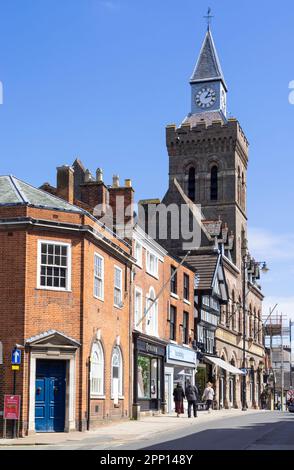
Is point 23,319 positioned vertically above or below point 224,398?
above

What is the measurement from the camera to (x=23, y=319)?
2625 cm

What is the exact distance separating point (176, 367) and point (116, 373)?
39.6ft

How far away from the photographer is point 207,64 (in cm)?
9162

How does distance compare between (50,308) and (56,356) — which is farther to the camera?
(50,308)

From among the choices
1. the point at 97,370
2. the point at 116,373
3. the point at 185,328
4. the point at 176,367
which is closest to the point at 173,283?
the point at 185,328

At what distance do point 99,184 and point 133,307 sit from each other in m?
5.72

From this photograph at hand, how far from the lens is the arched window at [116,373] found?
104 ft

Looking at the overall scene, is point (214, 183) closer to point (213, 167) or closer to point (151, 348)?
point (213, 167)

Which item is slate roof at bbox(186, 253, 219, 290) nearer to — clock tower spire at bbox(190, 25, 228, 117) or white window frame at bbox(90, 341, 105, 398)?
white window frame at bbox(90, 341, 105, 398)

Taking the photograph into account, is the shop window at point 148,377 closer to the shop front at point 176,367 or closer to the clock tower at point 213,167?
the shop front at point 176,367

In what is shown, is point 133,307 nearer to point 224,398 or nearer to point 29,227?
point 29,227

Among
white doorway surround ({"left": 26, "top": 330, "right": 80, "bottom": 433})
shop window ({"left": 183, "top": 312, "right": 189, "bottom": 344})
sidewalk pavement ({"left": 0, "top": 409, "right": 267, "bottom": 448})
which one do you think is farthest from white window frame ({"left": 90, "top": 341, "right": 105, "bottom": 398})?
shop window ({"left": 183, "top": 312, "right": 189, "bottom": 344})

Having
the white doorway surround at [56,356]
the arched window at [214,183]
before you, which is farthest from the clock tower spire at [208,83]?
the white doorway surround at [56,356]
